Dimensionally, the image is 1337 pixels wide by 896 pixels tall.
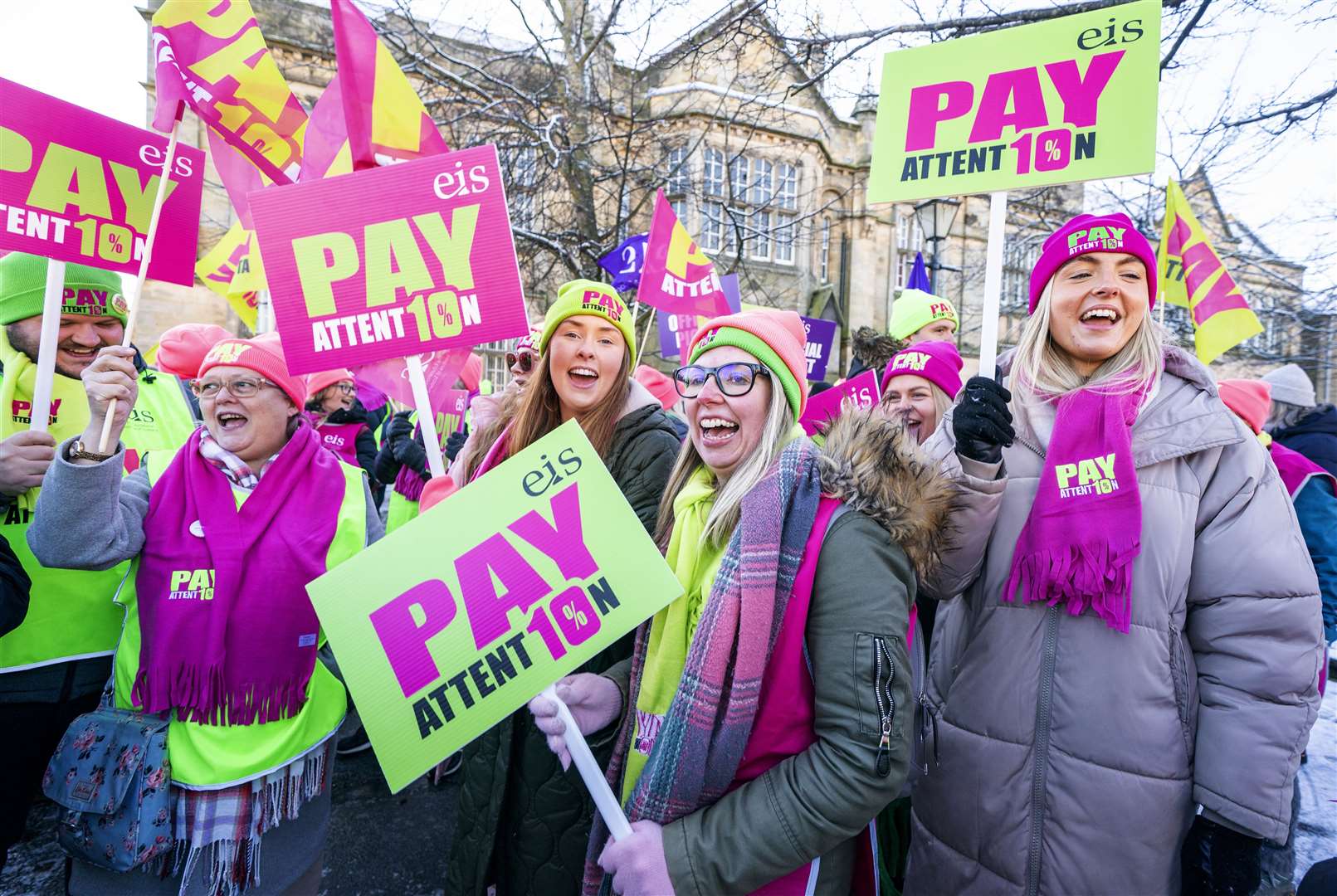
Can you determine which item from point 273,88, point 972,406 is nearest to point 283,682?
point 972,406

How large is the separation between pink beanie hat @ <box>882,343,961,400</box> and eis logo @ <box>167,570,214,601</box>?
8.86 ft

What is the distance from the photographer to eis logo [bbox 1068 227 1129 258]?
1.82 m

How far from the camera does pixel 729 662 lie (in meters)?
1.38

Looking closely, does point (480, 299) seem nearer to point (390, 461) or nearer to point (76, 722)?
point (76, 722)

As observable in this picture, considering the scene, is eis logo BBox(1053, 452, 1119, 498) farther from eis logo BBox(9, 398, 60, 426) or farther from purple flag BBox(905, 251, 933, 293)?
purple flag BBox(905, 251, 933, 293)

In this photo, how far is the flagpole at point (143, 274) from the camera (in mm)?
1853

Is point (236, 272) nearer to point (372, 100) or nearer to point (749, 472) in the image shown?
point (372, 100)

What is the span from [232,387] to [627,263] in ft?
19.8

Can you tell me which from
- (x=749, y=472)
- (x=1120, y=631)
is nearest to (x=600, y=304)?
(x=749, y=472)

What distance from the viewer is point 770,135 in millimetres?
17500

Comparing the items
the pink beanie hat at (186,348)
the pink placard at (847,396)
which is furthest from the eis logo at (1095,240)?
the pink beanie hat at (186,348)

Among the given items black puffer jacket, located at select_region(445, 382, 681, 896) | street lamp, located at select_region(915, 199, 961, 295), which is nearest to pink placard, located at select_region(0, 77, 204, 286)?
black puffer jacket, located at select_region(445, 382, 681, 896)

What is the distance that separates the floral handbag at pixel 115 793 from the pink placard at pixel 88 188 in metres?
1.48

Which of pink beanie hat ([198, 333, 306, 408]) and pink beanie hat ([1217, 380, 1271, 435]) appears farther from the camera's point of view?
pink beanie hat ([1217, 380, 1271, 435])
